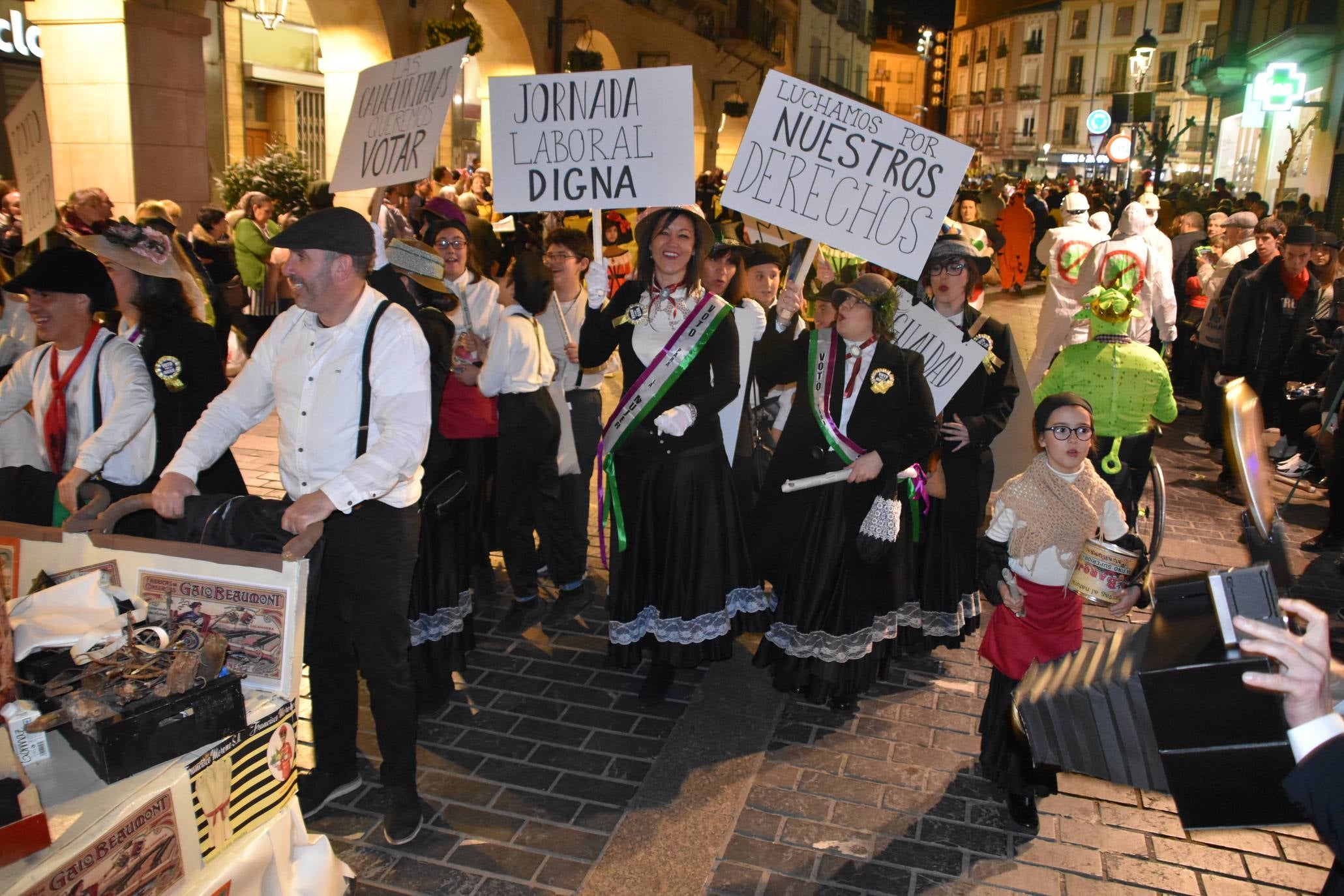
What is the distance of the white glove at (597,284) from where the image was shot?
187 inches

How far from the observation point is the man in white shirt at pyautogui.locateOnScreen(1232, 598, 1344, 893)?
1.79 metres

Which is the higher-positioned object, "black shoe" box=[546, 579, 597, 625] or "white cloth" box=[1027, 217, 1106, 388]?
"white cloth" box=[1027, 217, 1106, 388]

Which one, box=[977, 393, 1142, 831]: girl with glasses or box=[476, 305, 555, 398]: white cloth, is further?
box=[476, 305, 555, 398]: white cloth

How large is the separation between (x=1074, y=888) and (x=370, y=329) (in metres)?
3.13

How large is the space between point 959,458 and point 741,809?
7.47 ft

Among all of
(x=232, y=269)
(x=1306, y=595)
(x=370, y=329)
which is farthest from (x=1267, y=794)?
(x=232, y=269)

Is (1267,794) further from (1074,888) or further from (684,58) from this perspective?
(684,58)

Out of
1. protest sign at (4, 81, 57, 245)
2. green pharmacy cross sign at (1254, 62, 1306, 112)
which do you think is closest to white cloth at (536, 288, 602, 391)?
protest sign at (4, 81, 57, 245)

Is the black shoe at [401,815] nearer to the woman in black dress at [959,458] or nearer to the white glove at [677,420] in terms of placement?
the white glove at [677,420]

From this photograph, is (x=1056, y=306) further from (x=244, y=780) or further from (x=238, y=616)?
(x=244, y=780)

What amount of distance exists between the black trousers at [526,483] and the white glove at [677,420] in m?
1.29

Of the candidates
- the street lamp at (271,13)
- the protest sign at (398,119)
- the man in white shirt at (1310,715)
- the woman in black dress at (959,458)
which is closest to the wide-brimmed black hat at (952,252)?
the woman in black dress at (959,458)

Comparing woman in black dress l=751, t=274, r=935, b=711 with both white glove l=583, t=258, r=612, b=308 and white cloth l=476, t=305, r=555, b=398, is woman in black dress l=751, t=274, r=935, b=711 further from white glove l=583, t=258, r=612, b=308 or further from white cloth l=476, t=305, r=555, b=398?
white cloth l=476, t=305, r=555, b=398

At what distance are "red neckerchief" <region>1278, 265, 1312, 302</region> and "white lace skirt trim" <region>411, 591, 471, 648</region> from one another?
7.71 meters
